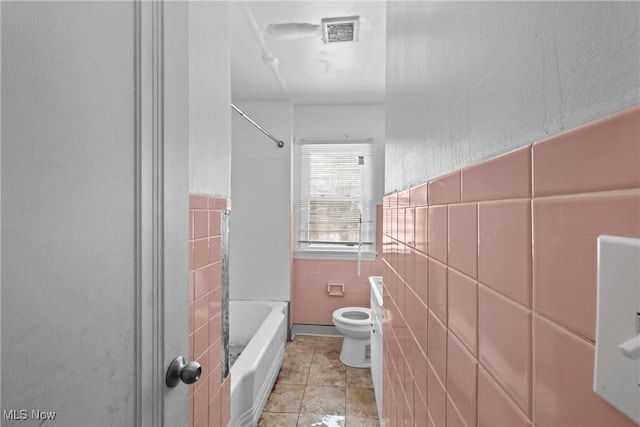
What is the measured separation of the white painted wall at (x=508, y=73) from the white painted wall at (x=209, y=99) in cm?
68

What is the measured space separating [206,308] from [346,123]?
103 inches

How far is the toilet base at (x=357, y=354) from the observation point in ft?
8.82

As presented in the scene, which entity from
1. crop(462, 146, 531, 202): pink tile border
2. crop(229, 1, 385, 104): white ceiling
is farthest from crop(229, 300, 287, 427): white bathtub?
crop(229, 1, 385, 104): white ceiling

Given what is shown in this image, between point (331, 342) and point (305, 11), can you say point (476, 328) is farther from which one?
point (331, 342)

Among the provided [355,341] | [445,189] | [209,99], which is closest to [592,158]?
[445,189]

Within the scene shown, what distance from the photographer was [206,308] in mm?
1152

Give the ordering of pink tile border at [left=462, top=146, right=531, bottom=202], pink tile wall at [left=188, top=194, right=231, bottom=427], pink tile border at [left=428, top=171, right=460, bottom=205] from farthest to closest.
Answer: pink tile wall at [left=188, top=194, right=231, bottom=427], pink tile border at [left=428, top=171, right=460, bottom=205], pink tile border at [left=462, top=146, right=531, bottom=202]

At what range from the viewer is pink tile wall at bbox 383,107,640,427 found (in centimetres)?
28

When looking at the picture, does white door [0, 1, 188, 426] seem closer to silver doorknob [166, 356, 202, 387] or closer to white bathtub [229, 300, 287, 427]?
silver doorknob [166, 356, 202, 387]

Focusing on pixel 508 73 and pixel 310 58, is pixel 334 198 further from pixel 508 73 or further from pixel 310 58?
pixel 508 73

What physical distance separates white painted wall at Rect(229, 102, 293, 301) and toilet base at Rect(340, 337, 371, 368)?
0.78m

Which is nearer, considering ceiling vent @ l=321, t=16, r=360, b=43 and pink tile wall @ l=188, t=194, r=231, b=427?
pink tile wall @ l=188, t=194, r=231, b=427


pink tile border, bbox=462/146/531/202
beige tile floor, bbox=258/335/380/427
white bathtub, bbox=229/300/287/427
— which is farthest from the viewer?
beige tile floor, bbox=258/335/380/427

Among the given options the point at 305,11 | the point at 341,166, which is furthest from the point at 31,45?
the point at 341,166
